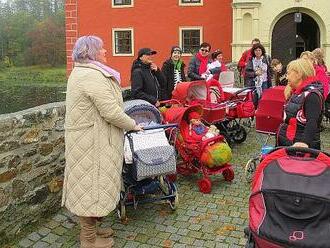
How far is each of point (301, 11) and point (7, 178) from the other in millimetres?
19186

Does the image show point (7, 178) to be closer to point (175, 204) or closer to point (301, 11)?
point (175, 204)

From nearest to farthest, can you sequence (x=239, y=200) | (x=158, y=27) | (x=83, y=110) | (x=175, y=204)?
1. (x=83, y=110)
2. (x=175, y=204)
3. (x=239, y=200)
4. (x=158, y=27)

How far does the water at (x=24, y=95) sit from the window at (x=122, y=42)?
63.5ft

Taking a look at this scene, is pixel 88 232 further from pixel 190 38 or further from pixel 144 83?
pixel 190 38

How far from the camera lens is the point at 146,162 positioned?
4539 millimetres

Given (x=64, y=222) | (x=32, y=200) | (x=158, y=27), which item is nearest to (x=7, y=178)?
A: (x=32, y=200)

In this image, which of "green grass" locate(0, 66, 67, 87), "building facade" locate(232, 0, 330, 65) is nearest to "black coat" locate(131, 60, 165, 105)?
"building facade" locate(232, 0, 330, 65)

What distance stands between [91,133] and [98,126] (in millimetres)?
81

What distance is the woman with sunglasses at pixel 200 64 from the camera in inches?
347

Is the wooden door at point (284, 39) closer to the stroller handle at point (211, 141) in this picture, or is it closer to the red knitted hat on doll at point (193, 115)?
the red knitted hat on doll at point (193, 115)

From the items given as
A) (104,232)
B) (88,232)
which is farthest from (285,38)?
(88,232)

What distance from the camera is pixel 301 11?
21062 mm

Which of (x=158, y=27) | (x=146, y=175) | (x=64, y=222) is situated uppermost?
(x=158, y=27)

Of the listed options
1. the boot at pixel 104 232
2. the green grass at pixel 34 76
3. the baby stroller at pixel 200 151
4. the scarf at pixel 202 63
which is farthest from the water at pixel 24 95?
the boot at pixel 104 232
